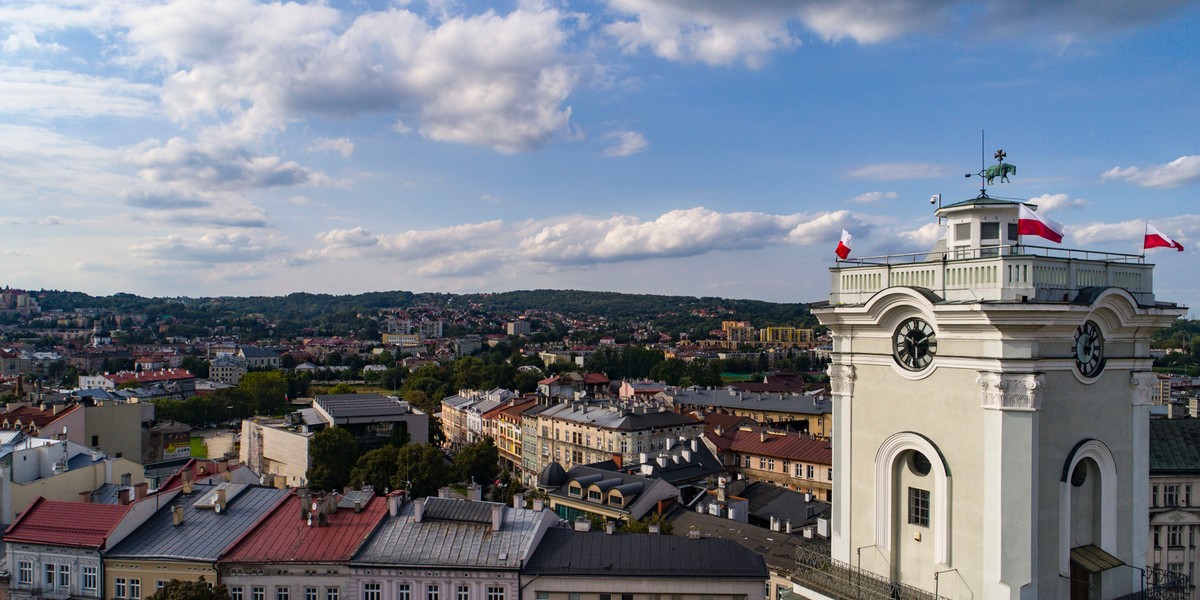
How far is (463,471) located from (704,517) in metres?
23.9

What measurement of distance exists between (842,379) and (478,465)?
51.3 meters

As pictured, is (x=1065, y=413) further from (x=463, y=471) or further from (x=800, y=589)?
(x=463, y=471)

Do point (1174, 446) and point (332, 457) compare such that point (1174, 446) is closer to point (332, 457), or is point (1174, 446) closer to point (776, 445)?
point (776, 445)

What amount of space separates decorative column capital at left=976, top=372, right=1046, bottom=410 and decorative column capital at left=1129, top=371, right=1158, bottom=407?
8.68 ft

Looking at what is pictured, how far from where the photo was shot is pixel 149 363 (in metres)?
192

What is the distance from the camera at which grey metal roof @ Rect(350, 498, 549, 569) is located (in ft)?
102

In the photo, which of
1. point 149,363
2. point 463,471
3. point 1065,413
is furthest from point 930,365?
point 149,363

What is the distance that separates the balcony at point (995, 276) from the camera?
12219mm

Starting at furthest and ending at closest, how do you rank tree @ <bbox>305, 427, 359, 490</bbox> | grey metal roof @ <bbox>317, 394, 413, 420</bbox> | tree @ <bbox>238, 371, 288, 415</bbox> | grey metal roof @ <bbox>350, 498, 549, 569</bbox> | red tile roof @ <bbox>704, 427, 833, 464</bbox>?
tree @ <bbox>238, 371, 288, 415</bbox>, grey metal roof @ <bbox>317, 394, 413, 420</bbox>, tree @ <bbox>305, 427, 359, 490</bbox>, red tile roof @ <bbox>704, 427, 833, 464</bbox>, grey metal roof @ <bbox>350, 498, 549, 569</bbox>

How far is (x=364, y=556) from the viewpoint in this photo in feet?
103

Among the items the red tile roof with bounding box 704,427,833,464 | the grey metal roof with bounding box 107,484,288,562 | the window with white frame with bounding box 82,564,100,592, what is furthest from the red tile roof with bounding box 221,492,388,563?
the red tile roof with bounding box 704,427,833,464

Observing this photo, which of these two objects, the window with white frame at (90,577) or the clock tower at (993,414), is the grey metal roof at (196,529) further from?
the clock tower at (993,414)

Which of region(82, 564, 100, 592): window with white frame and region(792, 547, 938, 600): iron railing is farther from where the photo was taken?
region(82, 564, 100, 592): window with white frame

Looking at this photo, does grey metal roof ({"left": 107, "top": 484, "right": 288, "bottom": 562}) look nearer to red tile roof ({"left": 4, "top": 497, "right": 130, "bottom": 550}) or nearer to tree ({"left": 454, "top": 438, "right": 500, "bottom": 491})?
red tile roof ({"left": 4, "top": 497, "right": 130, "bottom": 550})
